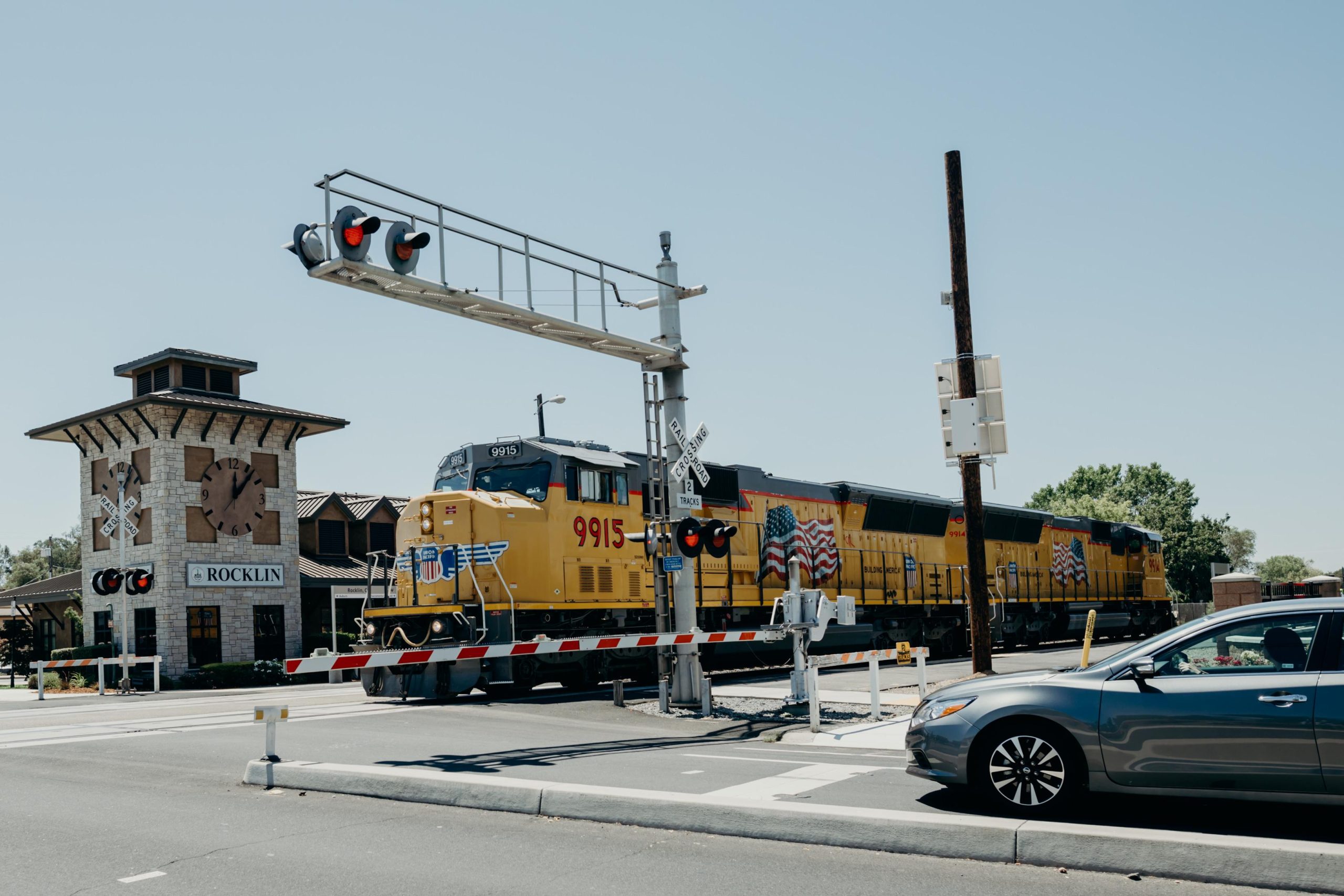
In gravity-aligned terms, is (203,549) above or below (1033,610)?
above

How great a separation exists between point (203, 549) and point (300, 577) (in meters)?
4.47

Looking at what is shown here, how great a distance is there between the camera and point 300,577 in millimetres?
36656

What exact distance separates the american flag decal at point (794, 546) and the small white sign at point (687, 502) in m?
7.15

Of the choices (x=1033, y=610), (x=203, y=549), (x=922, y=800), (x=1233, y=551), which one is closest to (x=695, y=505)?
(x=922, y=800)

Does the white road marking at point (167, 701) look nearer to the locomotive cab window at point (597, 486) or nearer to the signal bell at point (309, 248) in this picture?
the locomotive cab window at point (597, 486)

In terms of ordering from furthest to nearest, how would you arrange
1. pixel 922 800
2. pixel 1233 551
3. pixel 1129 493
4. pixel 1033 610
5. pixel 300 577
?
pixel 1233 551 < pixel 1129 493 < pixel 300 577 < pixel 1033 610 < pixel 922 800

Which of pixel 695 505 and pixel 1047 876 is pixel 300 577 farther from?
pixel 1047 876

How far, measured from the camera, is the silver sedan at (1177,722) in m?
6.45

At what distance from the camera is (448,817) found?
25.8 ft

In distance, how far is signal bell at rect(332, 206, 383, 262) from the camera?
34.7 ft

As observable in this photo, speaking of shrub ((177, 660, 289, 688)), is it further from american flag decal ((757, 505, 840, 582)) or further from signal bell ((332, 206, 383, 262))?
signal bell ((332, 206, 383, 262))

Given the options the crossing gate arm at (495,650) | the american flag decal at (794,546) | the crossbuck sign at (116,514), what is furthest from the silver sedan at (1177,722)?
the crossbuck sign at (116,514)

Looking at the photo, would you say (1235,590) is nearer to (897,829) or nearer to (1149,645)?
(1149,645)

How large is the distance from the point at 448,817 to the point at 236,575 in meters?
28.0
